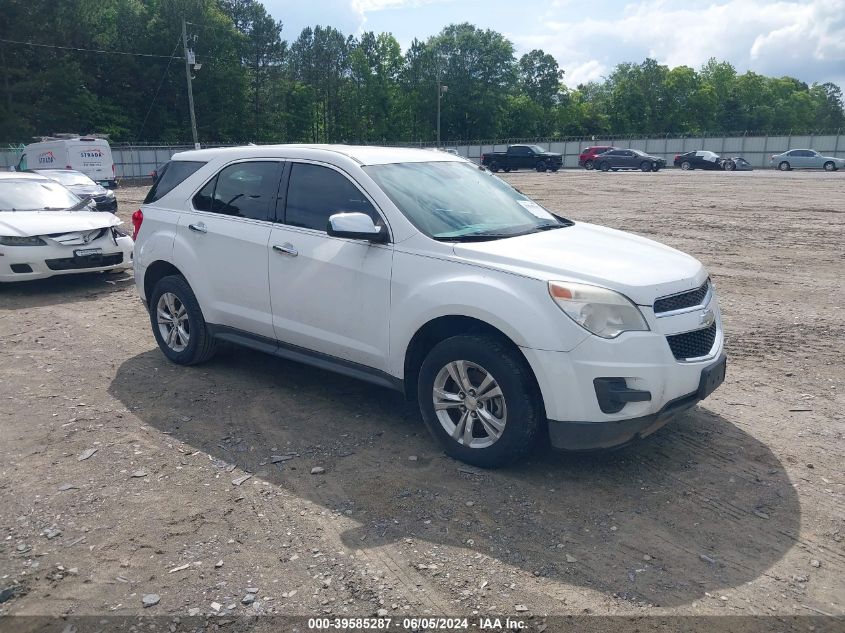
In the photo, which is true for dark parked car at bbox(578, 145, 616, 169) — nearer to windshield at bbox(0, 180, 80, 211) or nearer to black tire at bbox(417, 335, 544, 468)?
windshield at bbox(0, 180, 80, 211)

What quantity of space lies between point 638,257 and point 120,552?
3.40 m

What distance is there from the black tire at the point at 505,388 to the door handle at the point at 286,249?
4.70 feet

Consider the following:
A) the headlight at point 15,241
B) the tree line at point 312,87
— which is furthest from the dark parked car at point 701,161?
the headlight at point 15,241

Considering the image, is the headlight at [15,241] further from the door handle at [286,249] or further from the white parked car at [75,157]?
the white parked car at [75,157]

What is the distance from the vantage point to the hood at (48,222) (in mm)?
9922

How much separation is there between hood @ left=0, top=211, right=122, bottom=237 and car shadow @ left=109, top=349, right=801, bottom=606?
201 inches

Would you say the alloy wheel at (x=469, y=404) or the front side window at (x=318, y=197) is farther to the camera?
the front side window at (x=318, y=197)

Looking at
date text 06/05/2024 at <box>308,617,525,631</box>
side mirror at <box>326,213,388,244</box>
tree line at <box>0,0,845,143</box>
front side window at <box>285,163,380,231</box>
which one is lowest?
date text 06/05/2024 at <box>308,617,525,631</box>

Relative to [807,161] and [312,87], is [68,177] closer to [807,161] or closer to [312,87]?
[807,161]

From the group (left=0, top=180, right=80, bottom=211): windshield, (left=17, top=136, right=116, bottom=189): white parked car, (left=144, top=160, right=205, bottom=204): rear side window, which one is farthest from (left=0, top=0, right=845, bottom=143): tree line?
(left=144, top=160, right=205, bottom=204): rear side window

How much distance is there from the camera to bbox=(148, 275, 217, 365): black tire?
20.4 ft

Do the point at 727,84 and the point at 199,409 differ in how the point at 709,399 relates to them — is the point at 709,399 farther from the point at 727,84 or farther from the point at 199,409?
the point at 727,84

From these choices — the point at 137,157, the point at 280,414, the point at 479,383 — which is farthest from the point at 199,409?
the point at 137,157

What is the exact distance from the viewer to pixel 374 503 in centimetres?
411
